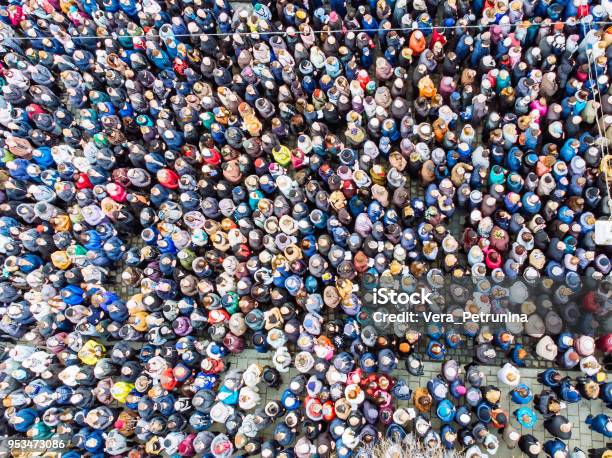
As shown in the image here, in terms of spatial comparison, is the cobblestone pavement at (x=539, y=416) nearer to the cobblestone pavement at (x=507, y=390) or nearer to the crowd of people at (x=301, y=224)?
the cobblestone pavement at (x=507, y=390)

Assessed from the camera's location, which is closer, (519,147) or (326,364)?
(326,364)

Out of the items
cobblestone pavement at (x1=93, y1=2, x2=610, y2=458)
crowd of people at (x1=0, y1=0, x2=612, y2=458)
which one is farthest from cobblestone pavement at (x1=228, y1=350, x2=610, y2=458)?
crowd of people at (x1=0, y1=0, x2=612, y2=458)

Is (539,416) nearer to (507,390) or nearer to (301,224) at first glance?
(507,390)

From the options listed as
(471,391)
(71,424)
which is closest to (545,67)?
(471,391)

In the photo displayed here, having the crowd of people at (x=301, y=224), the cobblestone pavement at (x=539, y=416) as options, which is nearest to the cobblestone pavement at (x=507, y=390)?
the cobblestone pavement at (x=539, y=416)

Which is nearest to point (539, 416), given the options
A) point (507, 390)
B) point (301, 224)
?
point (507, 390)

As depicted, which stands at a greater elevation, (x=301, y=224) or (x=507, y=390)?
(x=301, y=224)

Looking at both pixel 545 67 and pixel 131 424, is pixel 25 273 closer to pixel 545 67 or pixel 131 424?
pixel 131 424

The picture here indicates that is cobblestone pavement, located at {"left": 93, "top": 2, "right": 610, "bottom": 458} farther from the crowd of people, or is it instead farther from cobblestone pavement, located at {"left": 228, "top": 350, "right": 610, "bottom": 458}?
the crowd of people
